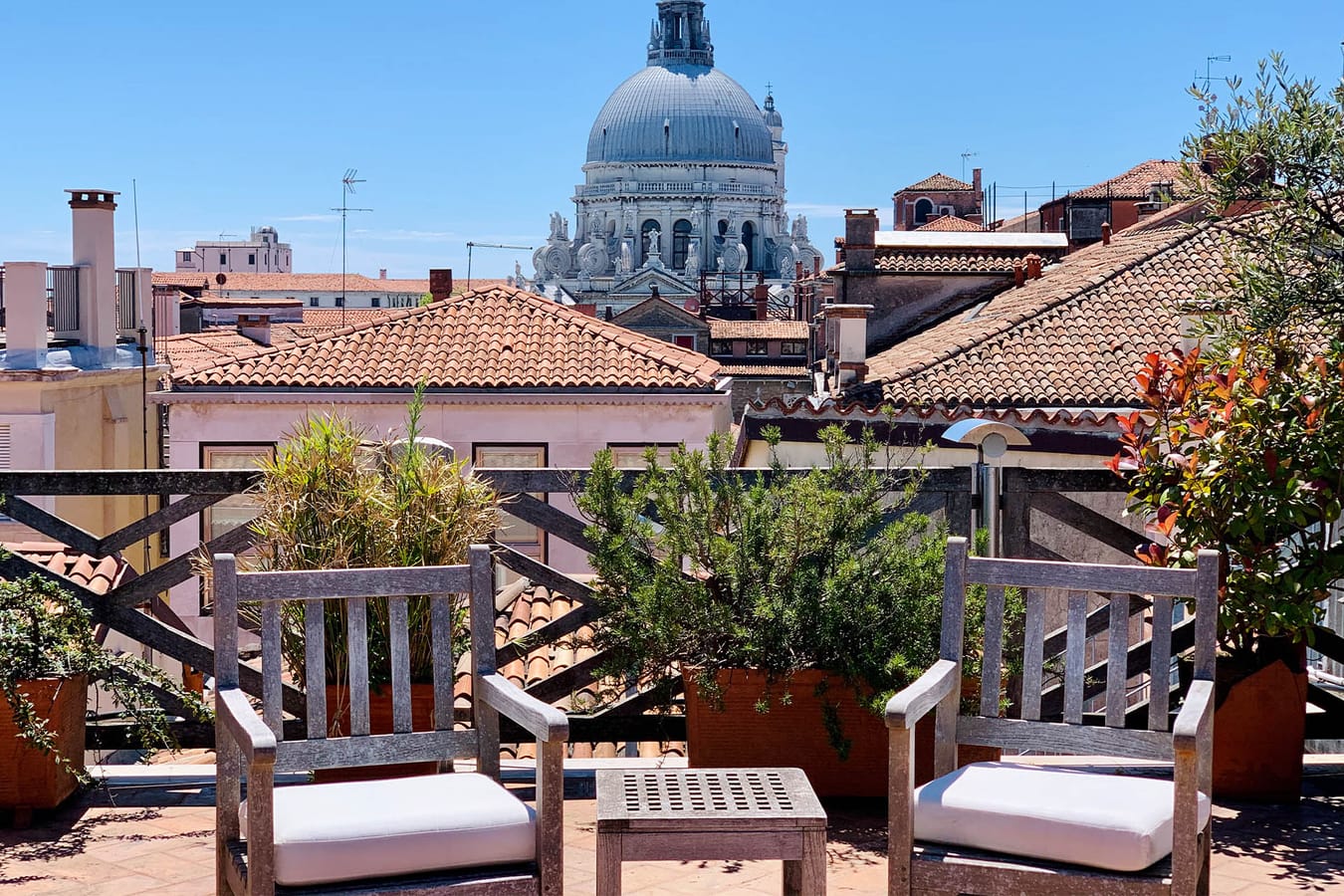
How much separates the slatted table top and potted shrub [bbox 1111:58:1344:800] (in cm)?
209

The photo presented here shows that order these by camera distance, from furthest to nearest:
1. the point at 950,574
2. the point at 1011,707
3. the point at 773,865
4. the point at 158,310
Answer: the point at 158,310
the point at 1011,707
the point at 773,865
the point at 950,574

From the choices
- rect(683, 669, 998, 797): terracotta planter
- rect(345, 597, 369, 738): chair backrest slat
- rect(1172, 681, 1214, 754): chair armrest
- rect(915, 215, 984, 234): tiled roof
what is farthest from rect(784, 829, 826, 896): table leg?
rect(915, 215, 984, 234): tiled roof

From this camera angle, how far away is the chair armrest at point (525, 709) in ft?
11.6

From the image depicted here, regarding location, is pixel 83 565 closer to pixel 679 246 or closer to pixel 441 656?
pixel 441 656

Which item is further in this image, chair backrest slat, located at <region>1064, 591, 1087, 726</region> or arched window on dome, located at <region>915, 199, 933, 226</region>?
arched window on dome, located at <region>915, 199, 933, 226</region>

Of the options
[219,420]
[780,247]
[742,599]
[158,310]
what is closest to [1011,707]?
[742,599]

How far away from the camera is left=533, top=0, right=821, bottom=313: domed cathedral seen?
441 feet

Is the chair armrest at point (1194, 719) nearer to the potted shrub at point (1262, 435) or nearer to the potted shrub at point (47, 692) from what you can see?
the potted shrub at point (1262, 435)

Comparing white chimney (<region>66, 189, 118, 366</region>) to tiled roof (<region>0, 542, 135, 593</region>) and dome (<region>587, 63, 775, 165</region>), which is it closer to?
tiled roof (<region>0, 542, 135, 593</region>)

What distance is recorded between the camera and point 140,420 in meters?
23.5

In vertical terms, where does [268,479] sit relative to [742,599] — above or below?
above

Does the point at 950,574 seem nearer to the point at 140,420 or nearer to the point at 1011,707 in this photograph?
the point at 1011,707

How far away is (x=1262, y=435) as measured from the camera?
522cm

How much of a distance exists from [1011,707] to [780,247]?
13550cm
